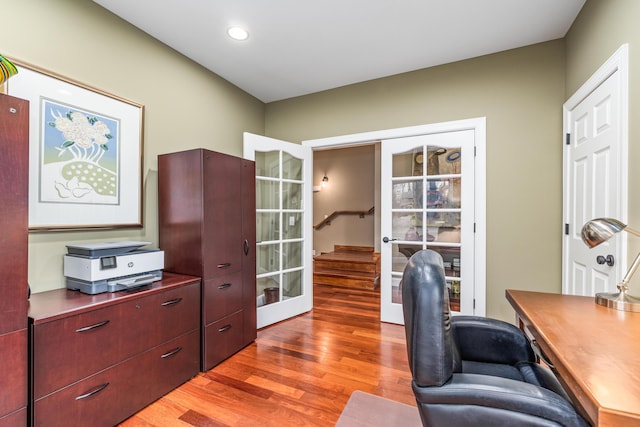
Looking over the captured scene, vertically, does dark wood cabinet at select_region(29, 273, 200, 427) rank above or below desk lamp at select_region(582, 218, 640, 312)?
below

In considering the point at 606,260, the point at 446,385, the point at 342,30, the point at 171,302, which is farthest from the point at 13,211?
the point at 606,260

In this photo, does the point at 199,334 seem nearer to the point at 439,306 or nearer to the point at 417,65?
the point at 439,306

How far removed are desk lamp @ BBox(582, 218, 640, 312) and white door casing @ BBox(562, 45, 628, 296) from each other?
0.43 metres

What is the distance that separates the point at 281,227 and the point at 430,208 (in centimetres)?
157

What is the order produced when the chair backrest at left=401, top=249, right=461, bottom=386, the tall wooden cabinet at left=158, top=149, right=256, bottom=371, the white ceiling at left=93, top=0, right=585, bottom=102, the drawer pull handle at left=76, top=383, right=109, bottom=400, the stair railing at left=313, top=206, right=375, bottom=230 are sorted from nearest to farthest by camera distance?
the chair backrest at left=401, top=249, right=461, bottom=386
the drawer pull handle at left=76, top=383, right=109, bottom=400
the white ceiling at left=93, top=0, right=585, bottom=102
the tall wooden cabinet at left=158, top=149, right=256, bottom=371
the stair railing at left=313, top=206, right=375, bottom=230

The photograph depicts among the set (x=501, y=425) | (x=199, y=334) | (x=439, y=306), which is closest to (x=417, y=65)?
(x=439, y=306)

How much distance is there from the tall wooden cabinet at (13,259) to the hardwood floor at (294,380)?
0.62 meters

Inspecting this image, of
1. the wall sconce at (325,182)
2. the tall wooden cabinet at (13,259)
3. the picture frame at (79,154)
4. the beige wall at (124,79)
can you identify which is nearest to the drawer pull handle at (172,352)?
the tall wooden cabinet at (13,259)

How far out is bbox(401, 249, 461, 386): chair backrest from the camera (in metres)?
0.96

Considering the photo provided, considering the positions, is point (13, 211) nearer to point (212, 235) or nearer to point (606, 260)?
point (212, 235)

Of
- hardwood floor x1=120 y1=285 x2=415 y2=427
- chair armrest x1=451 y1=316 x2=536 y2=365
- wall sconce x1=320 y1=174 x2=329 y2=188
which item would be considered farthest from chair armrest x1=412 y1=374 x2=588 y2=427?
wall sconce x1=320 y1=174 x2=329 y2=188

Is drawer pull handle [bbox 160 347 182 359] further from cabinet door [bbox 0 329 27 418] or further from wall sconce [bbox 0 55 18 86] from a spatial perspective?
wall sconce [bbox 0 55 18 86]

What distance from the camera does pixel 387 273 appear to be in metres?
A: 3.06

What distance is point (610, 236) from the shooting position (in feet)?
3.95
